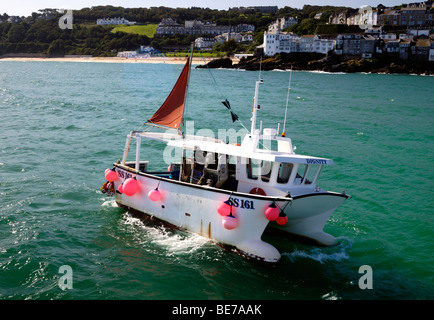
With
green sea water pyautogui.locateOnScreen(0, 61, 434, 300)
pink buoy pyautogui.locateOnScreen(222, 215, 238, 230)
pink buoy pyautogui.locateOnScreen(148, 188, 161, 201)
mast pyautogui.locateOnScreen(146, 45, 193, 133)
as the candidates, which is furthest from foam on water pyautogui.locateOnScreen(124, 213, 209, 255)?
mast pyautogui.locateOnScreen(146, 45, 193, 133)

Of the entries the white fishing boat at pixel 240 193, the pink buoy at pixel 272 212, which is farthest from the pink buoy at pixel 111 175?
the pink buoy at pixel 272 212

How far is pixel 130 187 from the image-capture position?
15.5 m

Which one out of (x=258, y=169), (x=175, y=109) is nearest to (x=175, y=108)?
(x=175, y=109)

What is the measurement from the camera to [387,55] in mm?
137750

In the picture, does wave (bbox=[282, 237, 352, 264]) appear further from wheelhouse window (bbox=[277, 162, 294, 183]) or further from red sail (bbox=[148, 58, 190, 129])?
red sail (bbox=[148, 58, 190, 129])

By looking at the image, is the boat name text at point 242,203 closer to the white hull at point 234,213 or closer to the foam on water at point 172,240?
the white hull at point 234,213

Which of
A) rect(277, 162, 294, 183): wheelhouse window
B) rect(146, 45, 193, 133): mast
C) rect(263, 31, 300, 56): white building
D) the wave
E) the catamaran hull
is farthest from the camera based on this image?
rect(263, 31, 300, 56): white building

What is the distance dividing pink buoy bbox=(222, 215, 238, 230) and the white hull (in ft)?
0.52

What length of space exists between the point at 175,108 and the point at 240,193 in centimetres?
555

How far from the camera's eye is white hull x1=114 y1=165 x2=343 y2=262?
1307 cm

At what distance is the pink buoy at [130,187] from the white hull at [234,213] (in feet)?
0.87

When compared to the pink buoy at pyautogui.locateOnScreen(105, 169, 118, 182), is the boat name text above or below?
above

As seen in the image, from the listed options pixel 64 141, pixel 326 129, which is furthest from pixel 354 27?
pixel 64 141

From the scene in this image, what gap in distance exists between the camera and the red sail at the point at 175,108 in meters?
16.5
